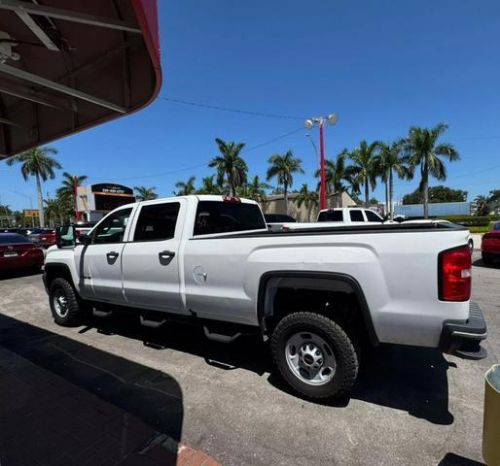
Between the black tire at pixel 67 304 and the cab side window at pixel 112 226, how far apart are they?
3.52 ft

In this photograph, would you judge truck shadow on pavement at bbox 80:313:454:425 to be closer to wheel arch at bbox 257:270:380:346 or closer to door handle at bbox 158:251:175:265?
wheel arch at bbox 257:270:380:346

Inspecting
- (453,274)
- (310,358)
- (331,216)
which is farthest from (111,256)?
(331,216)

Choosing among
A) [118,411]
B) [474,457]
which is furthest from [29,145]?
[474,457]

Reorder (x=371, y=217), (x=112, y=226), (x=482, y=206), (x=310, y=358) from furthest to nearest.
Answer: (x=482, y=206) < (x=371, y=217) < (x=112, y=226) < (x=310, y=358)

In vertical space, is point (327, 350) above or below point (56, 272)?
below

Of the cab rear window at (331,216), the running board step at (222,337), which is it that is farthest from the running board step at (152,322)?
the cab rear window at (331,216)

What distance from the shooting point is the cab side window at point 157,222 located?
4137 millimetres

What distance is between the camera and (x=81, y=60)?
386cm

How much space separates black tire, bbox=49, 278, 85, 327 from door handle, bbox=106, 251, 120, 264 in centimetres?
130

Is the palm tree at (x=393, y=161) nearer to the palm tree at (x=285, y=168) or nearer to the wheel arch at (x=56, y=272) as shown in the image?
the palm tree at (x=285, y=168)

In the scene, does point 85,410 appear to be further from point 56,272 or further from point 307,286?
point 56,272

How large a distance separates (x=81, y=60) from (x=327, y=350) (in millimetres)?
4168

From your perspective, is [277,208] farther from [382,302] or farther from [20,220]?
[20,220]

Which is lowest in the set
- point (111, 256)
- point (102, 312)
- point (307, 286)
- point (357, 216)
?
point (102, 312)
